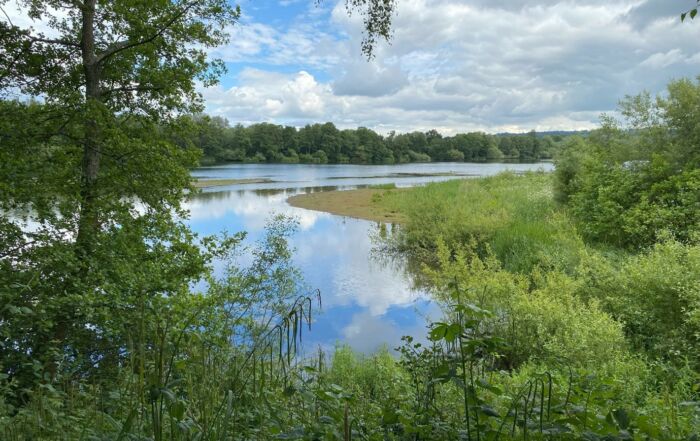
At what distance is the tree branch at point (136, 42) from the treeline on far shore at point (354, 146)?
5907 centimetres

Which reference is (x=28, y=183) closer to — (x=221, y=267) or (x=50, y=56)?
(x=50, y=56)

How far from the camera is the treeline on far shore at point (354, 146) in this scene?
248 feet

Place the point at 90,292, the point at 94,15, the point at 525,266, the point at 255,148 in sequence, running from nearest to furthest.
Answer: the point at 90,292, the point at 94,15, the point at 525,266, the point at 255,148

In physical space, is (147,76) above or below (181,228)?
above

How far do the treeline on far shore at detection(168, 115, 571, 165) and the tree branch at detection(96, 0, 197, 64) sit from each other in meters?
59.1

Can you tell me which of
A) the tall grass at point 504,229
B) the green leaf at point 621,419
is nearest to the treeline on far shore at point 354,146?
the tall grass at point 504,229

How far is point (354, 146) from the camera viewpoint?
8638 centimetres

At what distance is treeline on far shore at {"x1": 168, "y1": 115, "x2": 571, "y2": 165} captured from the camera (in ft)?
248

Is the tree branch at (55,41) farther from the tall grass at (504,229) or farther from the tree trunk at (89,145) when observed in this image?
the tall grass at (504,229)

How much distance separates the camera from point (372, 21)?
5.19 metres

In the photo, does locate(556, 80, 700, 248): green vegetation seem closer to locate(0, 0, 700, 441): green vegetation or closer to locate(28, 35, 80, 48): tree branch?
locate(0, 0, 700, 441): green vegetation

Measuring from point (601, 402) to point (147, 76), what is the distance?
22.3ft

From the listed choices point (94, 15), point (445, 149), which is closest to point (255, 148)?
point (445, 149)

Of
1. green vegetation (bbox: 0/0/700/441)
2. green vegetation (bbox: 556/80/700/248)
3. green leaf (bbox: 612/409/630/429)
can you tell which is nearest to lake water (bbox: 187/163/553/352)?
green vegetation (bbox: 0/0/700/441)
